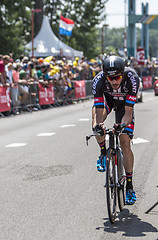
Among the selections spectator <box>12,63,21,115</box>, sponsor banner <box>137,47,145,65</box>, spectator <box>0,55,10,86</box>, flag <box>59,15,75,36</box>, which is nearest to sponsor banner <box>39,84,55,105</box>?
spectator <box>12,63,21,115</box>

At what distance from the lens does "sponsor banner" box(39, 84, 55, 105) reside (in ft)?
68.1

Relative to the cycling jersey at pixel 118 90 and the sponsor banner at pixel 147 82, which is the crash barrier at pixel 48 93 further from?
the sponsor banner at pixel 147 82

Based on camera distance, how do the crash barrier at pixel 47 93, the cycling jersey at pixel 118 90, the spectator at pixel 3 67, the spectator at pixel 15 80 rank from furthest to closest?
the spectator at pixel 15 80, the crash barrier at pixel 47 93, the spectator at pixel 3 67, the cycling jersey at pixel 118 90

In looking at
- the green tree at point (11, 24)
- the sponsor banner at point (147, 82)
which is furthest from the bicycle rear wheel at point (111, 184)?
the sponsor banner at point (147, 82)

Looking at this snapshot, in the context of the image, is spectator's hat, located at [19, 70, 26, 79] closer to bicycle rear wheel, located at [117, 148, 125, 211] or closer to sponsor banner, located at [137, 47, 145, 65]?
bicycle rear wheel, located at [117, 148, 125, 211]

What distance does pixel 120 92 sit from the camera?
19.6 ft

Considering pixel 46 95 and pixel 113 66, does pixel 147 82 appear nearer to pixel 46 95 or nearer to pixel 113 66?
pixel 46 95

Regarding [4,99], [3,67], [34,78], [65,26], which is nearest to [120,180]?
[3,67]

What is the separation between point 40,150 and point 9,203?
417cm

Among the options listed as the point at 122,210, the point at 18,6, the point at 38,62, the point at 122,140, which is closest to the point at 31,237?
the point at 122,210

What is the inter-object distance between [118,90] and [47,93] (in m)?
15.5

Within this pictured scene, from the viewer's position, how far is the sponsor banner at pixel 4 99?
17.2 m

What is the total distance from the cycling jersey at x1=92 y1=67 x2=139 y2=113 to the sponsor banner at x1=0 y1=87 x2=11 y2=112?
1119cm

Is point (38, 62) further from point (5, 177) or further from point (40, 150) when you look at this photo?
point (5, 177)
